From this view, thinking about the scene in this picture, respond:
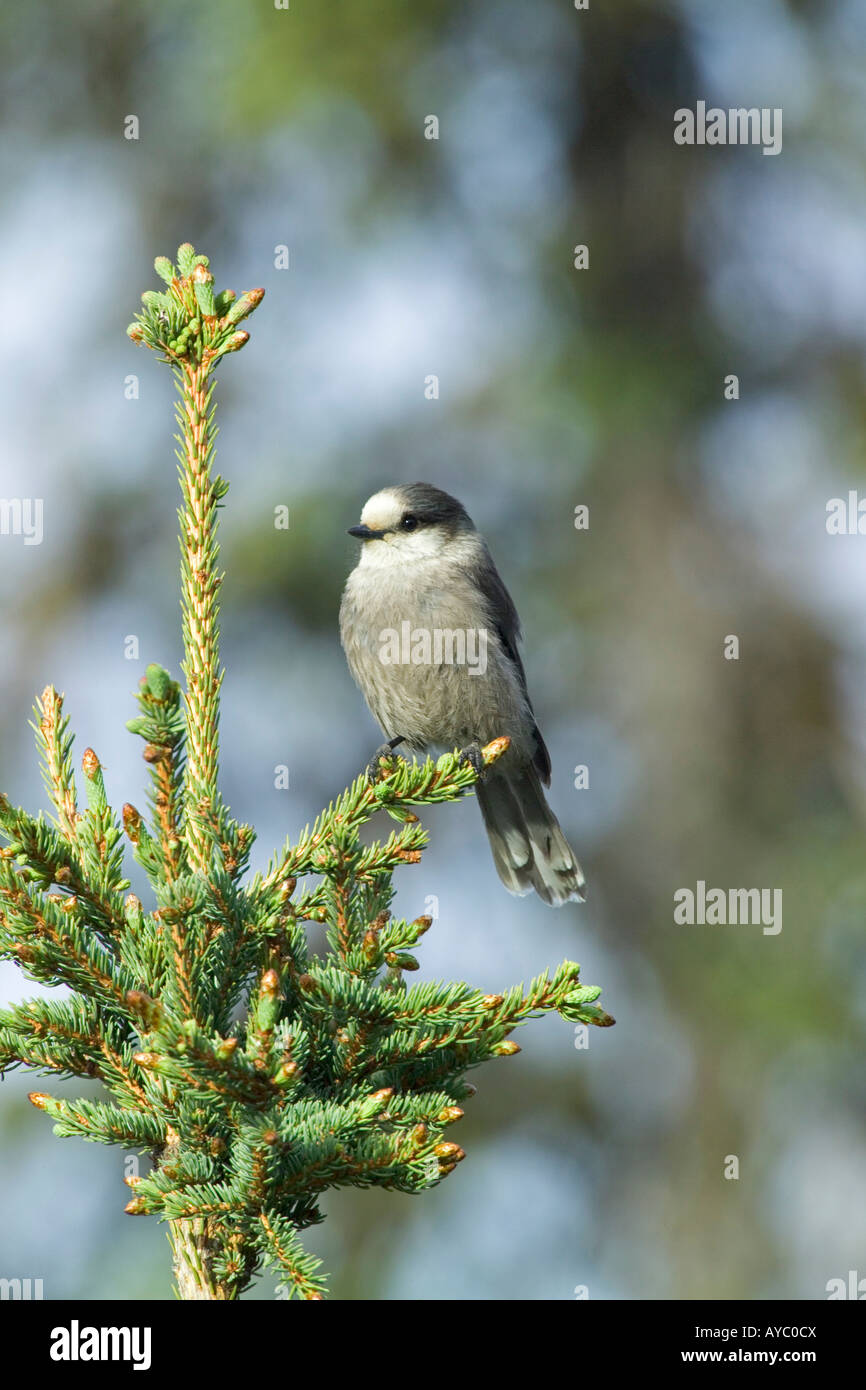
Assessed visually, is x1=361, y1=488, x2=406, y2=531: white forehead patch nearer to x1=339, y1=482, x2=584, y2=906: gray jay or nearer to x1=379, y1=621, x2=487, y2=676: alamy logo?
x1=339, y1=482, x2=584, y2=906: gray jay

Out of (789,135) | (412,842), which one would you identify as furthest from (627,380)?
(412,842)

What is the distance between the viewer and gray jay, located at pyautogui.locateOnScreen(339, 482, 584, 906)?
A: 14.1 ft

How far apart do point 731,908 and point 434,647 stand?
2127 millimetres

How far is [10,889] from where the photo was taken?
5.82ft

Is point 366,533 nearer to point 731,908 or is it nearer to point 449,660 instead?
point 449,660

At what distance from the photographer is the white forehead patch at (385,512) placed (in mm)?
4414

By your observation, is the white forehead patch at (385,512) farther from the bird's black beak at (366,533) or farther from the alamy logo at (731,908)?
the alamy logo at (731,908)

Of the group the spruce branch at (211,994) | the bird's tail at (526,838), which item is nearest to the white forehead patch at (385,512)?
the bird's tail at (526,838)

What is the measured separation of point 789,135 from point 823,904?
3.46m
